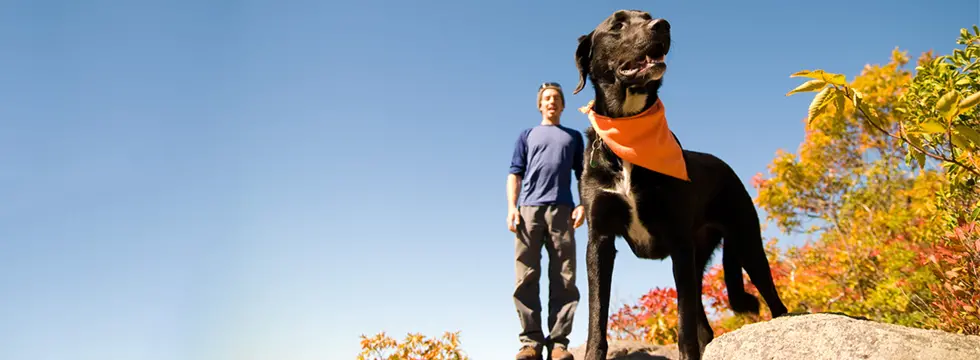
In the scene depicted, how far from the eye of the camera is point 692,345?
3.12 m

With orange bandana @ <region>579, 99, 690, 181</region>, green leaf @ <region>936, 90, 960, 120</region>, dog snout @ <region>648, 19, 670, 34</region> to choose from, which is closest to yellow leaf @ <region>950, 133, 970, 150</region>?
green leaf @ <region>936, 90, 960, 120</region>

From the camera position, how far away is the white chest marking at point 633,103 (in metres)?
3.38

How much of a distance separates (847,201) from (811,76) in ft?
29.4

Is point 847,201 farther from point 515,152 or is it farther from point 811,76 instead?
point 811,76

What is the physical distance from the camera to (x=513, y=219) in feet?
17.8

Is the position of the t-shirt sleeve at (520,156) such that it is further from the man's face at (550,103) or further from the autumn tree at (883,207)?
the autumn tree at (883,207)

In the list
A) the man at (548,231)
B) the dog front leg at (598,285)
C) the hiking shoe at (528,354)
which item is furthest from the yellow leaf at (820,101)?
the hiking shoe at (528,354)

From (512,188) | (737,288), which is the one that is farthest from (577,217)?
(737,288)


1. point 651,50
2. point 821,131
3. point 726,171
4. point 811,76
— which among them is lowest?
point 811,76

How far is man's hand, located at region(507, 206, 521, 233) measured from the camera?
540 cm

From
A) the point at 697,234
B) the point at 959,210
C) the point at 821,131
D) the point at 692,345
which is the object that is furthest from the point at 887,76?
the point at 692,345

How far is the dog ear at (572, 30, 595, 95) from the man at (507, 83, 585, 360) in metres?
1.78

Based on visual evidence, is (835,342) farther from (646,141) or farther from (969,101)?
(646,141)

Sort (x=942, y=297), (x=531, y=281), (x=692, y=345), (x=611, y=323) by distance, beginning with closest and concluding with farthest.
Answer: (x=692, y=345)
(x=942, y=297)
(x=531, y=281)
(x=611, y=323)
